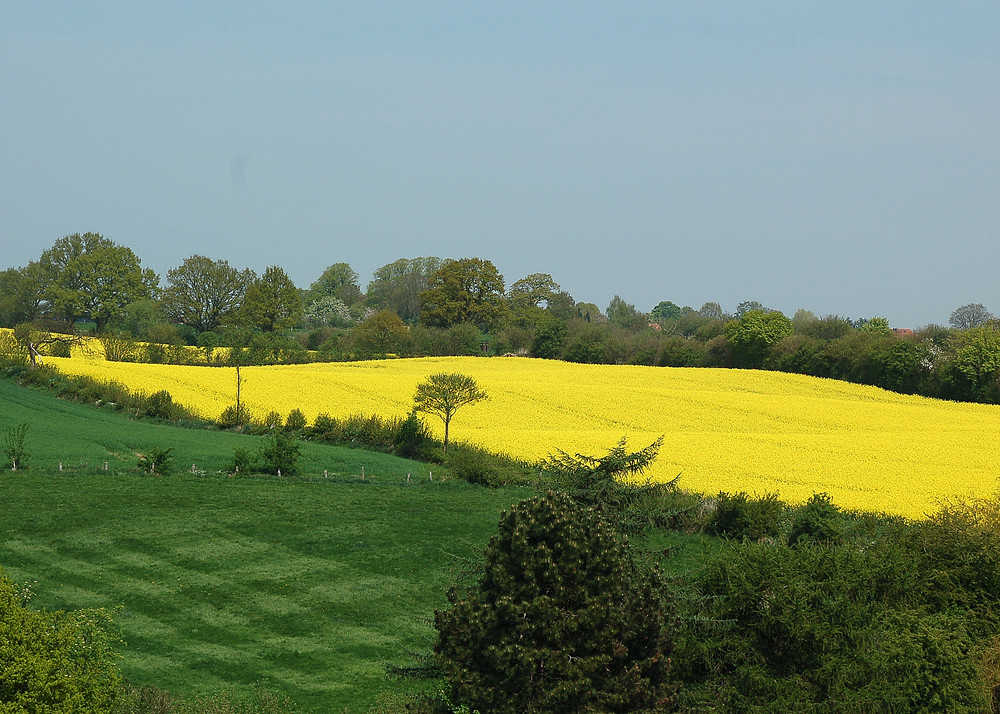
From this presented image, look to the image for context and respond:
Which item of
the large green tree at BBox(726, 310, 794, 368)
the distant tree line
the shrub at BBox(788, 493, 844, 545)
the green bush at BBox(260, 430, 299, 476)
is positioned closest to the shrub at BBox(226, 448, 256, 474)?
the green bush at BBox(260, 430, 299, 476)

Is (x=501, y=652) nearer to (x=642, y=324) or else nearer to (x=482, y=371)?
(x=482, y=371)

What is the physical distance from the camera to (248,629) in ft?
79.6

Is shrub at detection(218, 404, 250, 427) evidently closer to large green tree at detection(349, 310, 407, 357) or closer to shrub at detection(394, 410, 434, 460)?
shrub at detection(394, 410, 434, 460)

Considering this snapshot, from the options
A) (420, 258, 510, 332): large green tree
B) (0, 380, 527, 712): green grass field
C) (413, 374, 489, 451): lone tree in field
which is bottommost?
(0, 380, 527, 712): green grass field

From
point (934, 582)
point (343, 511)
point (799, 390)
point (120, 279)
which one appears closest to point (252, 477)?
point (343, 511)

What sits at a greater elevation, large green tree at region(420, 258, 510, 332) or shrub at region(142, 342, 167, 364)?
large green tree at region(420, 258, 510, 332)

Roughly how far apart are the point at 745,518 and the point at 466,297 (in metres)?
84.1

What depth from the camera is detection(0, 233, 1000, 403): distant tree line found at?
72.4m

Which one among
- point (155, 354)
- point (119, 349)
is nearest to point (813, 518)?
point (155, 354)

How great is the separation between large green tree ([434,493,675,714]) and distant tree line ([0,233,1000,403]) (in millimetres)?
60368

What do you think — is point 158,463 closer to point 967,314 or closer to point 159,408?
point 159,408

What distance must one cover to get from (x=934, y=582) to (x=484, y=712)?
11.1 metres

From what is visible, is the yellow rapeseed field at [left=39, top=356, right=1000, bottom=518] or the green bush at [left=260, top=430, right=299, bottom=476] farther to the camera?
the yellow rapeseed field at [left=39, top=356, right=1000, bottom=518]

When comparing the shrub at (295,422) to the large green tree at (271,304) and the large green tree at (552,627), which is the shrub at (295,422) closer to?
the large green tree at (552,627)
